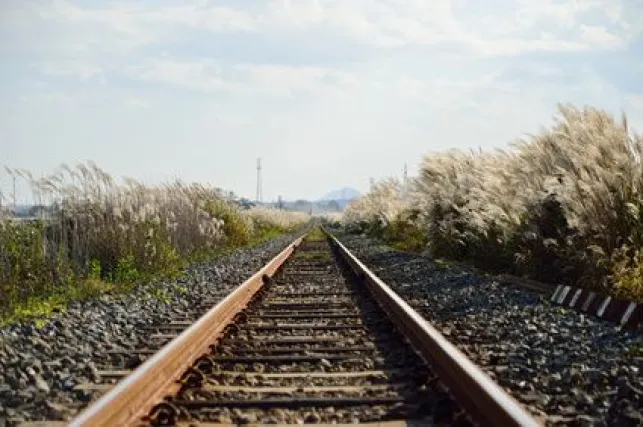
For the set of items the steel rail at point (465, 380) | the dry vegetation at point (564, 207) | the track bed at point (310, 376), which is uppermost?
the dry vegetation at point (564, 207)

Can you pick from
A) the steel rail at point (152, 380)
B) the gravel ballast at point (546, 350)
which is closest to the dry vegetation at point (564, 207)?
the gravel ballast at point (546, 350)

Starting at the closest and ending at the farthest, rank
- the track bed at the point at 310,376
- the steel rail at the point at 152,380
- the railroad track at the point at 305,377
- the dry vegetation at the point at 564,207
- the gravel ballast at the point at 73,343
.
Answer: the steel rail at the point at 152,380 → the railroad track at the point at 305,377 → the track bed at the point at 310,376 → the gravel ballast at the point at 73,343 → the dry vegetation at the point at 564,207

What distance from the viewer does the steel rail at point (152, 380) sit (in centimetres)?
366

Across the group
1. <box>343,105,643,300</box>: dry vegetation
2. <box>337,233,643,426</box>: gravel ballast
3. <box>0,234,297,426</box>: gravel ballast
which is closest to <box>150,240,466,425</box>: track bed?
<box>337,233,643,426</box>: gravel ballast

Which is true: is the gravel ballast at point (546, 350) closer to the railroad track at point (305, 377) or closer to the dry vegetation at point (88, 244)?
the railroad track at point (305, 377)

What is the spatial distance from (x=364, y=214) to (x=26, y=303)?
92.2 ft

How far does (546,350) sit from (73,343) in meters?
3.23

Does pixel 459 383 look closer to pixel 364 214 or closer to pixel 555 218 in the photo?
pixel 555 218

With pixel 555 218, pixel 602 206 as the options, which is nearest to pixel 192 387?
pixel 602 206

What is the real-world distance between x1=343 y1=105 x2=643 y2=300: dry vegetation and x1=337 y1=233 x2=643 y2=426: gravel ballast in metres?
0.66

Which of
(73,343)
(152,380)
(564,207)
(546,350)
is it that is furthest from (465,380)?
(564,207)

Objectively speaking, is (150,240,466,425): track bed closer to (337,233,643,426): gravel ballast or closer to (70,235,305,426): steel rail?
(70,235,305,426): steel rail

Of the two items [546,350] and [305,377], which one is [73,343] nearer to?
[305,377]

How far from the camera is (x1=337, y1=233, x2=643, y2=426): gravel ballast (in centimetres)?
424
